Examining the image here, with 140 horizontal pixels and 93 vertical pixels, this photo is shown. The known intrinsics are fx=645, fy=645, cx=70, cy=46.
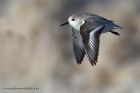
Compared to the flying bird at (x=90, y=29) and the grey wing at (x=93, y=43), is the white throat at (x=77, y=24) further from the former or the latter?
the grey wing at (x=93, y=43)

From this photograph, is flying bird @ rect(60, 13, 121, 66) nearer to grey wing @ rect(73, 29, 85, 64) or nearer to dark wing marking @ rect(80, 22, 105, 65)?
dark wing marking @ rect(80, 22, 105, 65)

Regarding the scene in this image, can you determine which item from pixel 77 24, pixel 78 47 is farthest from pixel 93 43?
pixel 78 47

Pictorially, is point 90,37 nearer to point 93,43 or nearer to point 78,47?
point 93,43

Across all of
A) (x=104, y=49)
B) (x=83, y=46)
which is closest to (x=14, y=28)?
(x=104, y=49)

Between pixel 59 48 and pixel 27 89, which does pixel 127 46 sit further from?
pixel 27 89

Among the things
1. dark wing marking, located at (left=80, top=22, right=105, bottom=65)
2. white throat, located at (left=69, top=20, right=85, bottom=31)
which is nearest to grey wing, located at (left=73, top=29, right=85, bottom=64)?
white throat, located at (left=69, top=20, right=85, bottom=31)

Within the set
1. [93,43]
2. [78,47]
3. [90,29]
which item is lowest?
[78,47]
